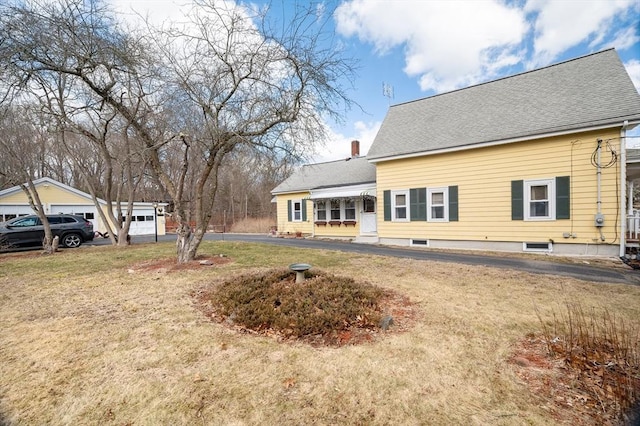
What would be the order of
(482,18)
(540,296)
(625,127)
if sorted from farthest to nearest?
(482,18) < (625,127) < (540,296)

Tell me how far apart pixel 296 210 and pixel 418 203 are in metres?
9.14

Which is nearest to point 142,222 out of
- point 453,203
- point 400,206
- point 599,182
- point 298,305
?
point 400,206

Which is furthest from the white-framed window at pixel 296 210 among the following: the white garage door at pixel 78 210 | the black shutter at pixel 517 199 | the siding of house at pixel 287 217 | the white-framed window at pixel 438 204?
the white garage door at pixel 78 210

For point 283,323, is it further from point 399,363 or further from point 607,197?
point 607,197

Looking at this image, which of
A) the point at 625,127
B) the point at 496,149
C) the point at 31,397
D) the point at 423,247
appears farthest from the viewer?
the point at 423,247

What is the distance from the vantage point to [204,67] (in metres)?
7.62

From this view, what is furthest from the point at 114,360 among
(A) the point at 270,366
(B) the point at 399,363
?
(B) the point at 399,363

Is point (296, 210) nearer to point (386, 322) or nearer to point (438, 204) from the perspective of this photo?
point (438, 204)

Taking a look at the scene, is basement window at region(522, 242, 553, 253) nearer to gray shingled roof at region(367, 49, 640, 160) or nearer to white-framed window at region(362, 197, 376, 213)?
gray shingled roof at region(367, 49, 640, 160)

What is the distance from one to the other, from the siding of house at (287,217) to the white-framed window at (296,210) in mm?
213

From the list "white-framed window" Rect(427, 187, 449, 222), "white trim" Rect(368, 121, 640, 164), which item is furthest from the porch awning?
"white-framed window" Rect(427, 187, 449, 222)

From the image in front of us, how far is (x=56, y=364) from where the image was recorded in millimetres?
3184

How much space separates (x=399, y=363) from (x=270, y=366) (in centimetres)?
139

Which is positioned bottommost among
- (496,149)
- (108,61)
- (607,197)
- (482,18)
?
(607,197)
